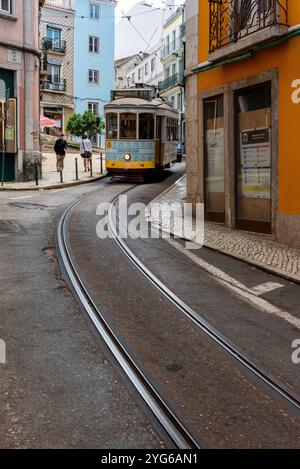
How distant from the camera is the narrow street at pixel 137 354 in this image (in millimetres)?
3494

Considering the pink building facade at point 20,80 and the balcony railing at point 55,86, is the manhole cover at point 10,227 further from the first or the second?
the balcony railing at point 55,86

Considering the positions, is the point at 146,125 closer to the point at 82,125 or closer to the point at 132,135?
the point at 132,135

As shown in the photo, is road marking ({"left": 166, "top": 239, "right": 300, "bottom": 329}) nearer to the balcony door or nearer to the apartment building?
the balcony door

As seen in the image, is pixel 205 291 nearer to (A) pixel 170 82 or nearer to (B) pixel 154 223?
(B) pixel 154 223

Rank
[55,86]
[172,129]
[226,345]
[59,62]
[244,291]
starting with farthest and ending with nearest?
[59,62], [55,86], [172,129], [244,291], [226,345]

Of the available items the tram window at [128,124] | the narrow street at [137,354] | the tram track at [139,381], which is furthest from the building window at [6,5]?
the tram track at [139,381]

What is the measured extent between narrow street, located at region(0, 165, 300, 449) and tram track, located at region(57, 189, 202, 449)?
0.16ft

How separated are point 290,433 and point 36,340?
242 cm

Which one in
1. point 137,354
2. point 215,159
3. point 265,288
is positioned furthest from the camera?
point 215,159

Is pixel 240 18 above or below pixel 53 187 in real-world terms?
above

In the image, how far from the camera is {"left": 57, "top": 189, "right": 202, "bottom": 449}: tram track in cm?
341

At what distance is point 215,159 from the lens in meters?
12.8
